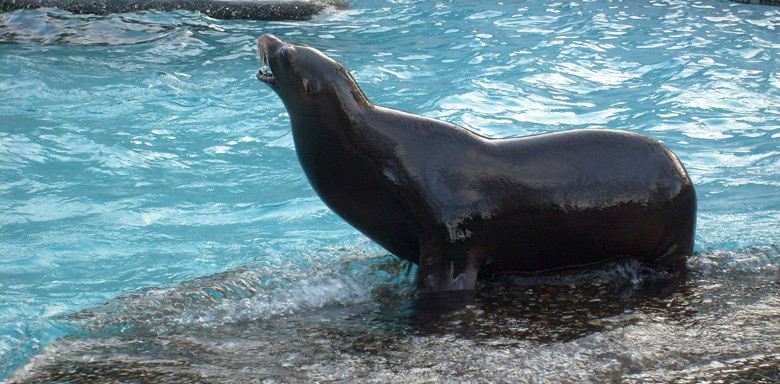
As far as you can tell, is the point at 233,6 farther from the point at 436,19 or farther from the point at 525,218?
the point at 525,218

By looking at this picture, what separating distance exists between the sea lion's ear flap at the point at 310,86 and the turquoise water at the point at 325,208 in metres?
0.87

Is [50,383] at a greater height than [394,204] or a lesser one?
lesser

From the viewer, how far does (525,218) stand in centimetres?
357

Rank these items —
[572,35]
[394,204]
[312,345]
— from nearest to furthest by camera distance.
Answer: [312,345] → [394,204] → [572,35]

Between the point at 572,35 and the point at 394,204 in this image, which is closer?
the point at 394,204

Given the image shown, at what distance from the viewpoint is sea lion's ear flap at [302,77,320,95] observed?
138 inches

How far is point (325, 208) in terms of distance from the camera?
5.98 metres

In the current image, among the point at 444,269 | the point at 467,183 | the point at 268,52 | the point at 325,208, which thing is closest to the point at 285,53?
the point at 268,52

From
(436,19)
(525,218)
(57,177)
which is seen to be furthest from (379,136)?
(436,19)

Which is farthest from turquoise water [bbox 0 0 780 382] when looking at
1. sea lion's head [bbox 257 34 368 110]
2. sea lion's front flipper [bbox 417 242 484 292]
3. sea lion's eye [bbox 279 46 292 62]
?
sea lion's eye [bbox 279 46 292 62]

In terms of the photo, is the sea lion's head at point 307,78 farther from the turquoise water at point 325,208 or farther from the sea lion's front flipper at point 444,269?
the turquoise water at point 325,208

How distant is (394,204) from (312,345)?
780 mm

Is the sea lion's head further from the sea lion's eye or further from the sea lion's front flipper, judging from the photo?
the sea lion's front flipper

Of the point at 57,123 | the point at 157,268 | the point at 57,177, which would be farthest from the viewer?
the point at 57,123
